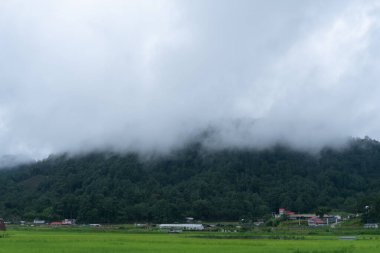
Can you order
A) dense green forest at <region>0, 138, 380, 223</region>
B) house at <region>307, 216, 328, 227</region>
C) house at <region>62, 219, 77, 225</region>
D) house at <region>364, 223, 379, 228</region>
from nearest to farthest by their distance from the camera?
house at <region>364, 223, 379, 228</region> → house at <region>307, 216, 328, 227</region> → house at <region>62, 219, 77, 225</region> → dense green forest at <region>0, 138, 380, 223</region>

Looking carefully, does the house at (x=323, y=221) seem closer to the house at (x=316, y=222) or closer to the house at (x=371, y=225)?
the house at (x=316, y=222)

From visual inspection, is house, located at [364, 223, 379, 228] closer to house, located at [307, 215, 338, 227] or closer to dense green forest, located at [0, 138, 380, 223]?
house, located at [307, 215, 338, 227]

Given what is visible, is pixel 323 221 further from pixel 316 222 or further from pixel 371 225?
pixel 371 225

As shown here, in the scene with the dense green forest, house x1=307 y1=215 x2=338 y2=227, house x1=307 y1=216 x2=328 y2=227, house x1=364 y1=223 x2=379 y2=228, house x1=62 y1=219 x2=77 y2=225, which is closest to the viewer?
house x1=364 y1=223 x2=379 y2=228

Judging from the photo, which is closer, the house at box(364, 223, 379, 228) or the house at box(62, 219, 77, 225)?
the house at box(364, 223, 379, 228)

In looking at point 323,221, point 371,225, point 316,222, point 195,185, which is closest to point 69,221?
point 195,185

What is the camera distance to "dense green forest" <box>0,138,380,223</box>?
122000 mm

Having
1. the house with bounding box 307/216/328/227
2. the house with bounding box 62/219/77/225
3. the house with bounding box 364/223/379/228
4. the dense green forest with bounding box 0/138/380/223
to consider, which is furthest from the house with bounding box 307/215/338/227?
the house with bounding box 62/219/77/225

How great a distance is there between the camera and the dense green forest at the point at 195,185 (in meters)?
122

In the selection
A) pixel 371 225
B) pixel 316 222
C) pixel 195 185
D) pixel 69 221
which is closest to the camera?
pixel 371 225

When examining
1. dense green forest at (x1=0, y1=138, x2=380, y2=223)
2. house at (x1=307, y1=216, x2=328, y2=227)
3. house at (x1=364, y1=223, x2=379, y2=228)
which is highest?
dense green forest at (x1=0, y1=138, x2=380, y2=223)

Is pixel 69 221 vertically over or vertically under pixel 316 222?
over

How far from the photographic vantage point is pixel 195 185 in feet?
452

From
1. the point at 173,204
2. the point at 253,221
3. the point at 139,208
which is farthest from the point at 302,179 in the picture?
the point at 139,208
